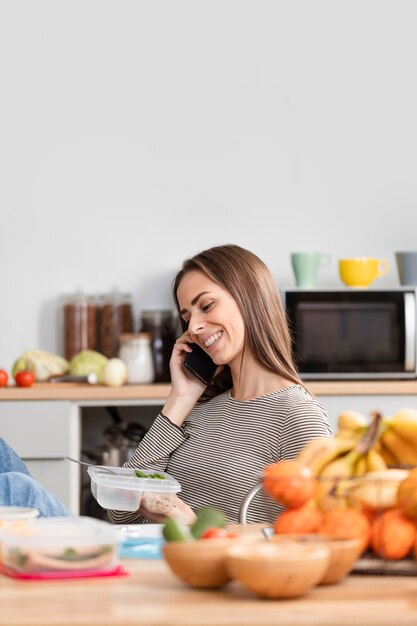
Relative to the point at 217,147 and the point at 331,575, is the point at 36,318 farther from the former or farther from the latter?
the point at 331,575

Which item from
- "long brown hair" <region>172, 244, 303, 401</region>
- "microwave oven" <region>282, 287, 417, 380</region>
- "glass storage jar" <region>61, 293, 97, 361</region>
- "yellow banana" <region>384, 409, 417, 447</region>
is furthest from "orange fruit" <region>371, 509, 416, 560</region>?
"glass storage jar" <region>61, 293, 97, 361</region>

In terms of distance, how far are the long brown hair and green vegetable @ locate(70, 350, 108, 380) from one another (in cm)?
185

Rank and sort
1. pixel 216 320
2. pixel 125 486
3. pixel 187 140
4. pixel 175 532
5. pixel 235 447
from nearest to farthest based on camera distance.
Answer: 1. pixel 175 532
2. pixel 125 486
3. pixel 235 447
4. pixel 216 320
5. pixel 187 140

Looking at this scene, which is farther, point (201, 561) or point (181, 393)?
point (181, 393)

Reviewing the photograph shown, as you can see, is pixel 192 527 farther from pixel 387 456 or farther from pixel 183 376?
pixel 183 376

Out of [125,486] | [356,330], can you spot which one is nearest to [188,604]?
[125,486]

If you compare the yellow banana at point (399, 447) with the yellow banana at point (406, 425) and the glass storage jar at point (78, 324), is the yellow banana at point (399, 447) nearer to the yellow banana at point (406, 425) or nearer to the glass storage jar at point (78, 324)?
the yellow banana at point (406, 425)

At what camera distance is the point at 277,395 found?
2496 millimetres

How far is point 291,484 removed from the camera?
129cm

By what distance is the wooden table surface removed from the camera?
1045 mm

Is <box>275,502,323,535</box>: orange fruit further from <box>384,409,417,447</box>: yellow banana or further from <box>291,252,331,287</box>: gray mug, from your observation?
<box>291,252,331,287</box>: gray mug

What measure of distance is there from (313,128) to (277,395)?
8.41 ft

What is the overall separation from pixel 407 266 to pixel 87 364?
1391 millimetres

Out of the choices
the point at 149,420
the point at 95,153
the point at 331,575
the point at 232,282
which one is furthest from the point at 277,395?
the point at 95,153
